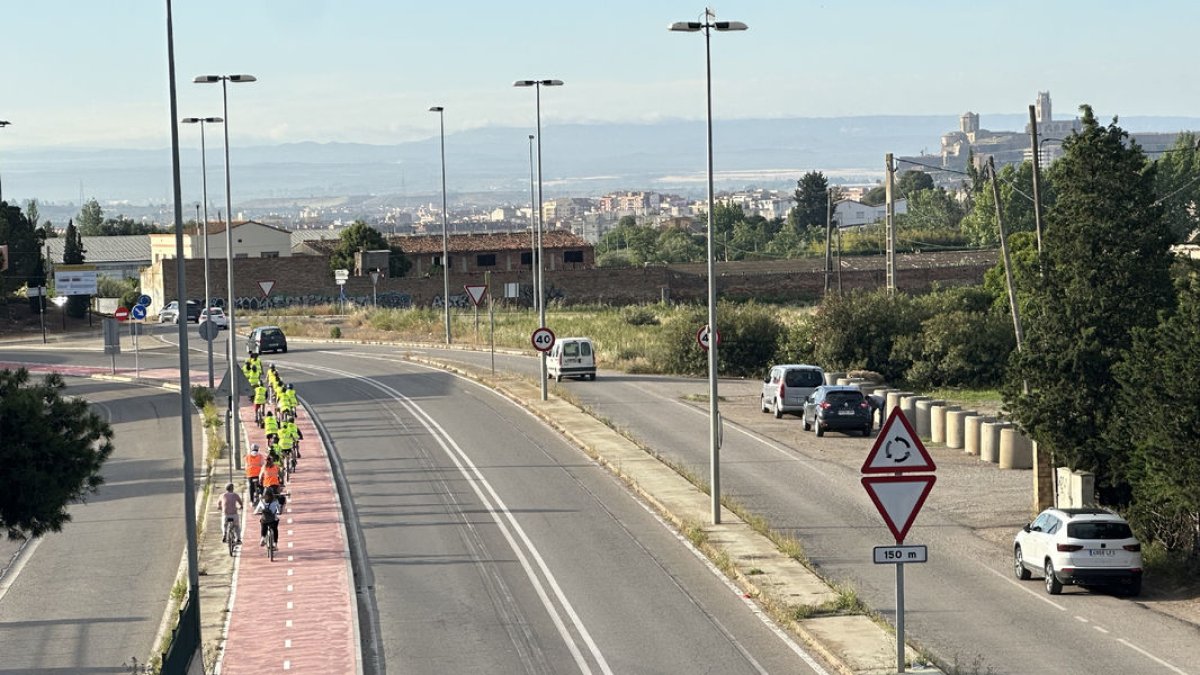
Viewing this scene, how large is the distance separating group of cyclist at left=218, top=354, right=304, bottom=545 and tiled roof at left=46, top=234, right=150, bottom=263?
11222 cm

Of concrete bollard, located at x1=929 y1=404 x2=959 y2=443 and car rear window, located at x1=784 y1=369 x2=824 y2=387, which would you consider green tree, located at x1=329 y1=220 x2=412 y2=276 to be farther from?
concrete bollard, located at x1=929 y1=404 x2=959 y2=443

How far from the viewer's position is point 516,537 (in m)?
28.3

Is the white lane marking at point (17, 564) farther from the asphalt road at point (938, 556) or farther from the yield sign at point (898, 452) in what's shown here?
the yield sign at point (898, 452)

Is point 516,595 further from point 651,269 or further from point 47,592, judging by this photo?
point 651,269

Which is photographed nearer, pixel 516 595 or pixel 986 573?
pixel 516 595

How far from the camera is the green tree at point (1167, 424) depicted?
23.7 metres

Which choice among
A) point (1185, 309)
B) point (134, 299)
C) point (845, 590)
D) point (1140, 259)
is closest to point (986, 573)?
point (845, 590)

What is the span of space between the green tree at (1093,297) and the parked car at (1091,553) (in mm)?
4124

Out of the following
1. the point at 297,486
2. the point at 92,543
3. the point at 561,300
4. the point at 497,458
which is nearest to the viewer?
the point at 92,543

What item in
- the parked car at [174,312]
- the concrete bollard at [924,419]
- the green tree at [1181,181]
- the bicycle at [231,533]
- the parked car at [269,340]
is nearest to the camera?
the bicycle at [231,533]

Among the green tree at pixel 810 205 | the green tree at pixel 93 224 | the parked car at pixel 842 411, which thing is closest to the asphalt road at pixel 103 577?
the parked car at pixel 842 411

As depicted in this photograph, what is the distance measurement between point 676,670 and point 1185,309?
34.7ft

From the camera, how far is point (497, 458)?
37875 millimetres

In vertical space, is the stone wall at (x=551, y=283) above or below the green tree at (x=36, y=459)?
above
